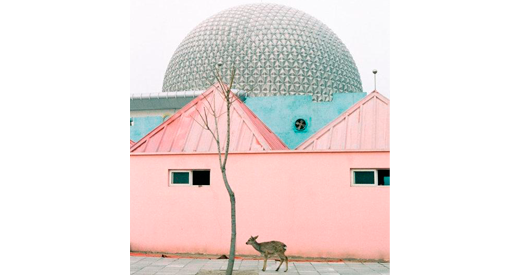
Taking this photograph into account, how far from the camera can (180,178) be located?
9.61 m

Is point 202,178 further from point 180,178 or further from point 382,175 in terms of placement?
point 382,175

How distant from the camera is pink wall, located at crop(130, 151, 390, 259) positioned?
863 cm

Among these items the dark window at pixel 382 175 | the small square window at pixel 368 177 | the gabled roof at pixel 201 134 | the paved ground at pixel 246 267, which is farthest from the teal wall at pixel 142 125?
the dark window at pixel 382 175

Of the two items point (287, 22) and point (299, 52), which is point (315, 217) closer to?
point (299, 52)

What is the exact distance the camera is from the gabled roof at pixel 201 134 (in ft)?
32.2

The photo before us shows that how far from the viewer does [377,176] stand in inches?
346

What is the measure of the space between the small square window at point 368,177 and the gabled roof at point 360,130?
537 mm

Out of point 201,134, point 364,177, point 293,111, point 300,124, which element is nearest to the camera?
point 364,177

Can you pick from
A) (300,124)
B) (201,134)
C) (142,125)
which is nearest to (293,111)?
(300,124)

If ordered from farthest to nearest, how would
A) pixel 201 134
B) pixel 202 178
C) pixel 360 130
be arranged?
pixel 201 134 → pixel 360 130 → pixel 202 178

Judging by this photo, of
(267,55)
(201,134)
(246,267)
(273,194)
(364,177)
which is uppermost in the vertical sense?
(267,55)

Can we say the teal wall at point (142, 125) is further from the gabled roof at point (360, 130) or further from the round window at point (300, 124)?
the gabled roof at point (360, 130)

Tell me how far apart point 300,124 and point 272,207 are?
9.44 meters

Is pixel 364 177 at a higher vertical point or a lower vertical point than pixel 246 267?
higher
